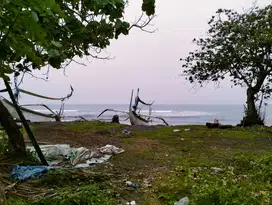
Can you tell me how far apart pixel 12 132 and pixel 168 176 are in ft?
6.77

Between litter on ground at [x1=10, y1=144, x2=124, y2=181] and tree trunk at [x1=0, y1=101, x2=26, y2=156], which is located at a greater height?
tree trunk at [x1=0, y1=101, x2=26, y2=156]

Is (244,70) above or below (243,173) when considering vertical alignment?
above

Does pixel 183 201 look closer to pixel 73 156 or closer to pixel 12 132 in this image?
pixel 73 156

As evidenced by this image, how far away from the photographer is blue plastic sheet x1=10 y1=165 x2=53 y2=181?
3475mm

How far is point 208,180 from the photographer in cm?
352

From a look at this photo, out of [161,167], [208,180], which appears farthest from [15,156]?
Answer: [208,180]

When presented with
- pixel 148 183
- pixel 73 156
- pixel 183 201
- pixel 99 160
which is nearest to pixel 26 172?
pixel 73 156

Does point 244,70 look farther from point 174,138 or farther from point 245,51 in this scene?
point 174,138

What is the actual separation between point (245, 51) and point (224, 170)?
643cm

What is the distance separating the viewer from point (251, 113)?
34.3 ft

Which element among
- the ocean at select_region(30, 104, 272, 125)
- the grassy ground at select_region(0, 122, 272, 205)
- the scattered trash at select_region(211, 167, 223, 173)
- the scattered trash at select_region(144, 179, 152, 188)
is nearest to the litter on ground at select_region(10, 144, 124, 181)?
the grassy ground at select_region(0, 122, 272, 205)

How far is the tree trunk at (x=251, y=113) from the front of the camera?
34.2ft

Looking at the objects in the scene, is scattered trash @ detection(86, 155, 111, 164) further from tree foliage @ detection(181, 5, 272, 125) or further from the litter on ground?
tree foliage @ detection(181, 5, 272, 125)

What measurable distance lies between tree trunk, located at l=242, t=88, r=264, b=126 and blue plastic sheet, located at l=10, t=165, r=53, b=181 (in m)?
8.27
